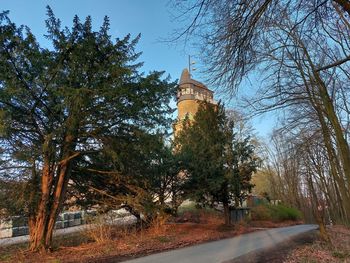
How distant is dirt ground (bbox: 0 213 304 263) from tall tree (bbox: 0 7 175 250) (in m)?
1.24

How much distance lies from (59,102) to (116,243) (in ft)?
21.6

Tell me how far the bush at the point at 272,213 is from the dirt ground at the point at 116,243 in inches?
449

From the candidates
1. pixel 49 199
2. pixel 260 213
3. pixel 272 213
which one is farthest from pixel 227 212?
pixel 49 199

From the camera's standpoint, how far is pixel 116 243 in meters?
15.6

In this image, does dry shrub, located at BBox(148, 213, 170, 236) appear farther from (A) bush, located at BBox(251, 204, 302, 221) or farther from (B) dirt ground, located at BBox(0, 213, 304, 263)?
(A) bush, located at BBox(251, 204, 302, 221)

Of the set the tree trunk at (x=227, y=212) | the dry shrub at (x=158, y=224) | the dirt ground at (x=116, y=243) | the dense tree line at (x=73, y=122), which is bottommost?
the dirt ground at (x=116, y=243)

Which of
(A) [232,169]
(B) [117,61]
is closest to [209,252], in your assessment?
(B) [117,61]

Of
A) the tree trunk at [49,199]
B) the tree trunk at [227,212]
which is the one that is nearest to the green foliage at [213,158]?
the tree trunk at [227,212]

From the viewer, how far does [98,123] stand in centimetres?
1515

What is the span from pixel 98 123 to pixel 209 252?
22.8 feet

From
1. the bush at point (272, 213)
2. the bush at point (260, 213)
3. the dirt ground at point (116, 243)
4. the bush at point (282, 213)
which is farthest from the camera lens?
the bush at point (282, 213)

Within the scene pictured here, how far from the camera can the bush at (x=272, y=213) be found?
3484 centimetres

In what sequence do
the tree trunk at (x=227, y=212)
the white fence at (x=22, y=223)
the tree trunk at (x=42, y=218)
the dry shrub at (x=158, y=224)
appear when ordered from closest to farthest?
the tree trunk at (x=42, y=218) → the white fence at (x=22, y=223) → the dry shrub at (x=158, y=224) → the tree trunk at (x=227, y=212)

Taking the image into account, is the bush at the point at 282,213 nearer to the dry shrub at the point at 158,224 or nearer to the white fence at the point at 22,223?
the dry shrub at the point at 158,224
